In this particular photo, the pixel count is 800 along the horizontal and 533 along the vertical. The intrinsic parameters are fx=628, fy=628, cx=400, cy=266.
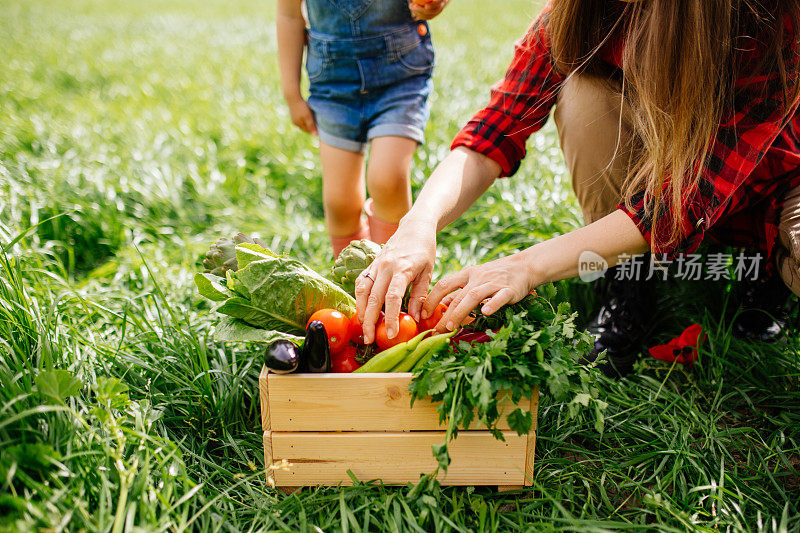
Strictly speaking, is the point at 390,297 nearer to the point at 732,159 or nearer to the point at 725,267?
the point at 732,159

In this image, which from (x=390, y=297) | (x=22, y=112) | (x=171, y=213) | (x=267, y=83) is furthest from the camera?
(x=267, y=83)

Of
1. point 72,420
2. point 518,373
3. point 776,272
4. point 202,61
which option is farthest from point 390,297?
point 202,61

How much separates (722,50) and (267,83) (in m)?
5.57

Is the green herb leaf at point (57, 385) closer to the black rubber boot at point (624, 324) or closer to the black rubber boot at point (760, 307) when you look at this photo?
the black rubber boot at point (624, 324)

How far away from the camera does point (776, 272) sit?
2.17 metres

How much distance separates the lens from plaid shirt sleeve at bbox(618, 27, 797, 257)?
169 centimetres

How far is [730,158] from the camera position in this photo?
171 cm

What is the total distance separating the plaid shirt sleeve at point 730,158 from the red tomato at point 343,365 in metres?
0.86

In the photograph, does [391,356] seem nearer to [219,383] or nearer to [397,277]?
[397,277]

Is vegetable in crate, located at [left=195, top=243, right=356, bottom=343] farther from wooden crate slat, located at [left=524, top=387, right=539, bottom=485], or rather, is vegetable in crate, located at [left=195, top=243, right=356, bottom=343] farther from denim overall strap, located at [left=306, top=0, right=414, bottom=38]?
denim overall strap, located at [left=306, top=0, right=414, bottom=38]

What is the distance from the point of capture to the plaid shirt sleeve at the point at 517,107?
206 centimetres

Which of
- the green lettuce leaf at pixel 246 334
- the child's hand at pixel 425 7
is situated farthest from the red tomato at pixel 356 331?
the child's hand at pixel 425 7

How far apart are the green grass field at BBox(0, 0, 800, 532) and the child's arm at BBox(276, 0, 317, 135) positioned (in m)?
0.65

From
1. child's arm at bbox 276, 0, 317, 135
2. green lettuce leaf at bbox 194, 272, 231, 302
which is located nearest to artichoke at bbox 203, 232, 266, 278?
green lettuce leaf at bbox 194, 272, 231, 302
